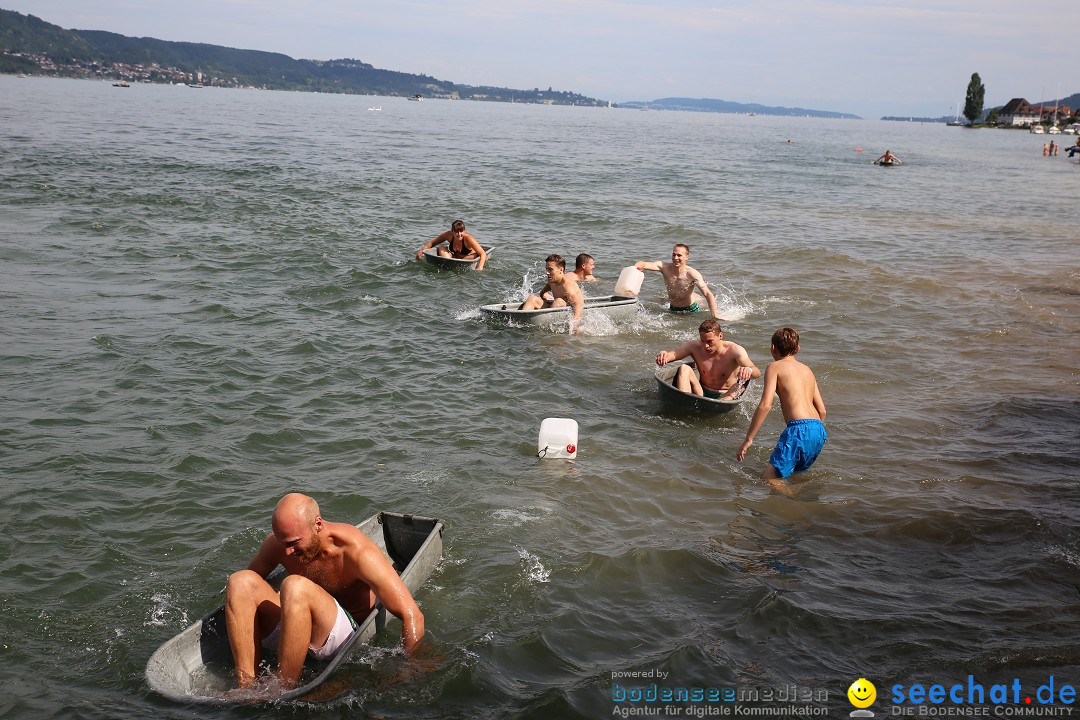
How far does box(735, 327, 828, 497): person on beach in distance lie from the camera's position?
28.2ft

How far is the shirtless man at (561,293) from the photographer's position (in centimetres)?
1388

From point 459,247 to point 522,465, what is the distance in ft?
32.2

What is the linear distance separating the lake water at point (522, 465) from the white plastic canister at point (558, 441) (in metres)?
0.19

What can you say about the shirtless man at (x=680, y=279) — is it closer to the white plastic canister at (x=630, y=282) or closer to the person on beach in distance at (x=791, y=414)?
the white plastic canister at (x=630, y=282)

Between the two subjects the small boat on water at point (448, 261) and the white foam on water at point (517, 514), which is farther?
the small boat on water at point (448, 261)

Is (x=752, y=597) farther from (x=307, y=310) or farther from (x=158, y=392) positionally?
(x=307, y=310)

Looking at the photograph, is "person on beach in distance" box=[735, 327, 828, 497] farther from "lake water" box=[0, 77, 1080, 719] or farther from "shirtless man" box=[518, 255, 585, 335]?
"shirtless man" box=[518, 255, 585, 335]

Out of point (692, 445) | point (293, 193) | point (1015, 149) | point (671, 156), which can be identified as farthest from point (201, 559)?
point (1015, 149)

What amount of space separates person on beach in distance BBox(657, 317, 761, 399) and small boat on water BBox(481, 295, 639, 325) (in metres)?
3.51

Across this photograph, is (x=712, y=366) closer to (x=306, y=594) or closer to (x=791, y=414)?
(x=791, y=414)

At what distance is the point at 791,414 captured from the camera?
8648mm

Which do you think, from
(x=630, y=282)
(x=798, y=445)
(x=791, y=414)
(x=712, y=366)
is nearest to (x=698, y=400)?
(x=712, y=366)

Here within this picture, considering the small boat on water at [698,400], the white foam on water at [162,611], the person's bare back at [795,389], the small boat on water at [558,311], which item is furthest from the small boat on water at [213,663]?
the small boat on water at [558,311]

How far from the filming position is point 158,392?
1077 centimetres
